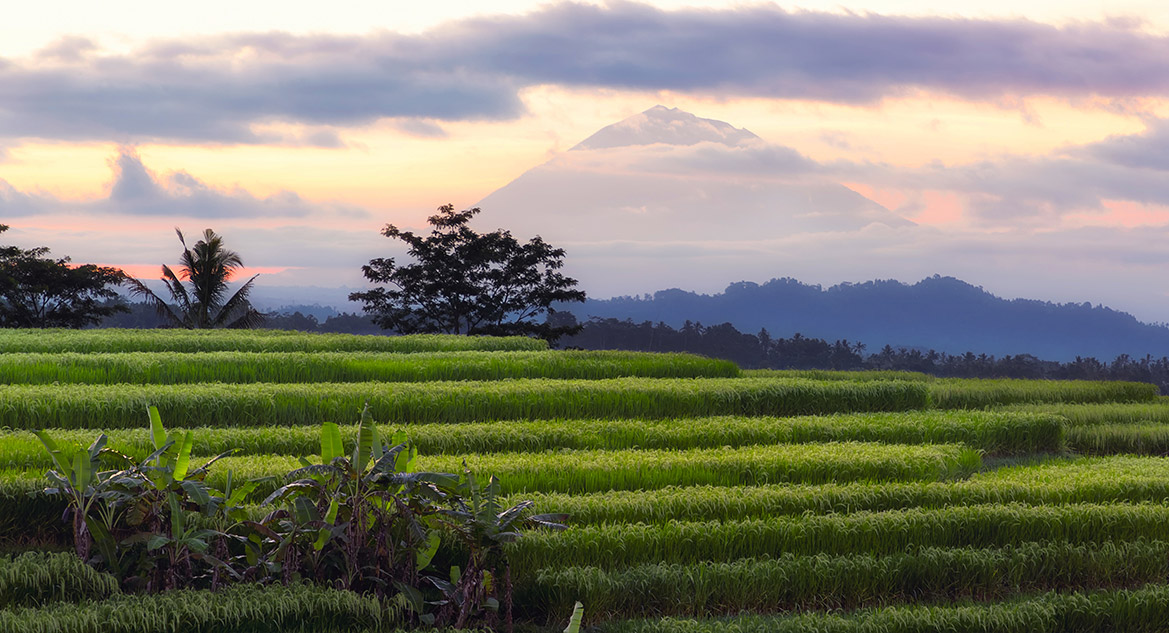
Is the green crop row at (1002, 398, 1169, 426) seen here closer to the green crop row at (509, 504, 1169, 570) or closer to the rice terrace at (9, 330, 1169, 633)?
the rice terrace at (9, 330, 1169, 633)

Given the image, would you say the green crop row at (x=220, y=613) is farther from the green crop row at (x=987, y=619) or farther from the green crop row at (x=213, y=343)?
the green crop row at (x=213, y=343)

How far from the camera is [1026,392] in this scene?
23016mm

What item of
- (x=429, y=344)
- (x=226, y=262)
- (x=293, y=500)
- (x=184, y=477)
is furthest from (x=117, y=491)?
(x=226, y=262)

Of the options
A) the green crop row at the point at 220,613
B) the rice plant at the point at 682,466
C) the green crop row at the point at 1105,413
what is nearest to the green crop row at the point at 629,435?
the rice plant at the point at 682,466

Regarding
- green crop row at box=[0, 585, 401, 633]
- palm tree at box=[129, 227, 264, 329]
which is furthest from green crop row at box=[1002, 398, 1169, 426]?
palm tree at box=[129, 227, 264, 329]

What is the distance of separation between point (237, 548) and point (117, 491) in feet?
3.84

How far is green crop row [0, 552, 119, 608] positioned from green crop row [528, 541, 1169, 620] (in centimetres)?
303

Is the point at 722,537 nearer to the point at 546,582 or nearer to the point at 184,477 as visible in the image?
the point at 546,582

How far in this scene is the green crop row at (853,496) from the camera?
8633mm

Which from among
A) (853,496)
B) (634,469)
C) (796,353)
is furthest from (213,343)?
(796,353)

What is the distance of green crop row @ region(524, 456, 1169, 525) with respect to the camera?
8.63m

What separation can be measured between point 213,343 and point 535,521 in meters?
17.6

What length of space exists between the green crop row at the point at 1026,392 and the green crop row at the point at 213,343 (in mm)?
11283

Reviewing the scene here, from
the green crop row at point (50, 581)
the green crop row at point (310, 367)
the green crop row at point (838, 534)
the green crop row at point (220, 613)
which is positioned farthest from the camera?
the green crop row at point (310, 367)
